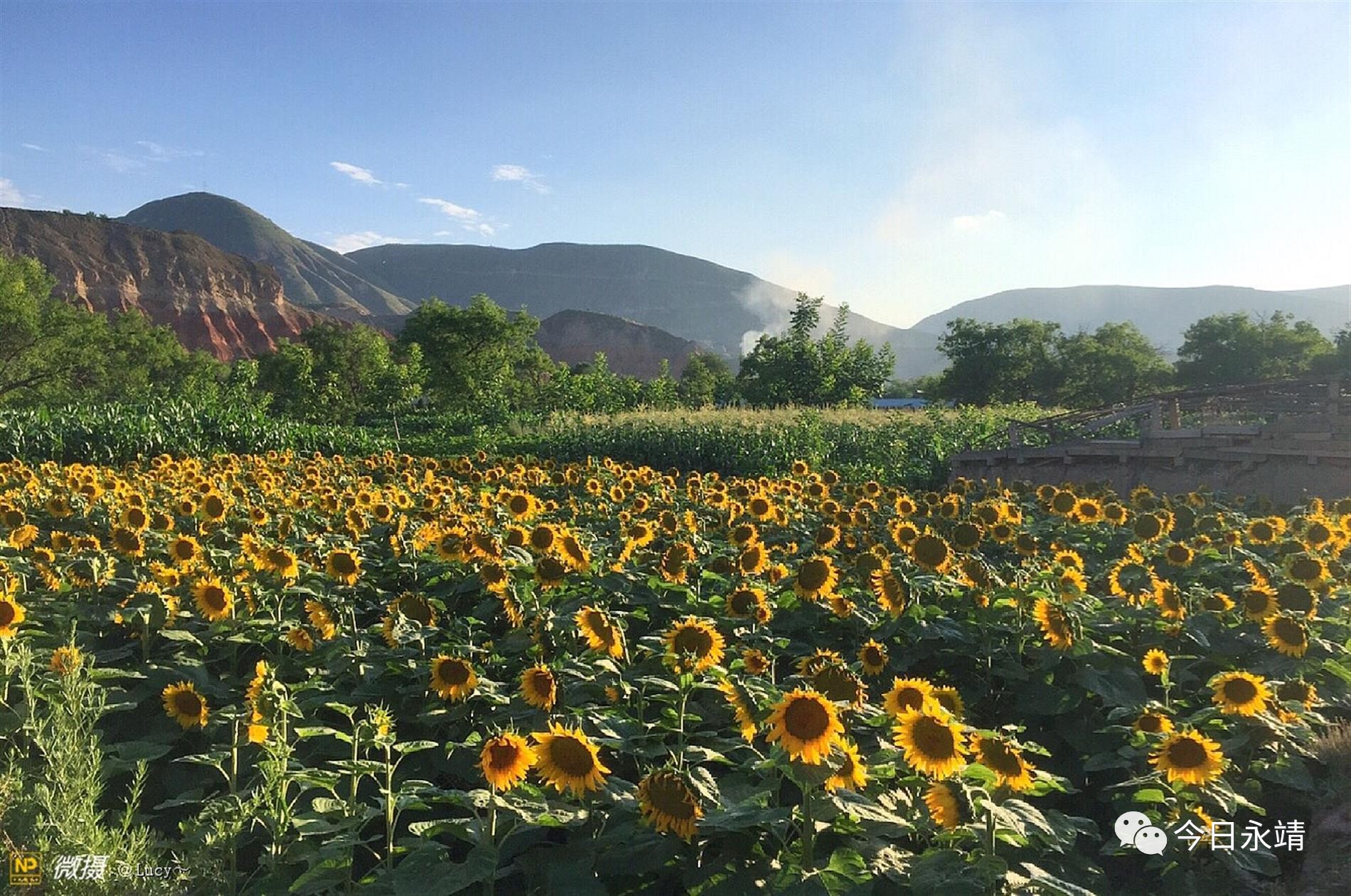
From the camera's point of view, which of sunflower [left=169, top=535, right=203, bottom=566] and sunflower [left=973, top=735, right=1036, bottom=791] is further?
sunflower [left=169, top=535, right=203, bottom=566]

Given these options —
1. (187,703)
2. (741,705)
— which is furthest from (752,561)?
(187,703)

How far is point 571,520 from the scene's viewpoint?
5738 mm

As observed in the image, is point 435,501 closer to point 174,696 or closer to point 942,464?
point 174,696

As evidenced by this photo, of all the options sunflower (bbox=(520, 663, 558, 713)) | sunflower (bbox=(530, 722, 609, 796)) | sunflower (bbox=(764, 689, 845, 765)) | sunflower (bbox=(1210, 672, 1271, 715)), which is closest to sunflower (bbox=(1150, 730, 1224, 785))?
sunflower (bbox=(1210, 672, 1271, 715))

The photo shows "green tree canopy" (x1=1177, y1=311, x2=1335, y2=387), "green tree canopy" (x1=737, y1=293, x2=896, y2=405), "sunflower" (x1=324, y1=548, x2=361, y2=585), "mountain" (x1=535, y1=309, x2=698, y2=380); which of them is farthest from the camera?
"mountain" (x1=535, y1=309, x2=698, y2=380)

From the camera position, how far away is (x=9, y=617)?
314 centimetres

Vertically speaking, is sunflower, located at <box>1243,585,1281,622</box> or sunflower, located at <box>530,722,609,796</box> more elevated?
sunflower, located at <box>1243,585,1281,622</box>

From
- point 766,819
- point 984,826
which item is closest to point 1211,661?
point 984,826

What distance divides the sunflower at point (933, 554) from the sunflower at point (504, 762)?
2.62 metres

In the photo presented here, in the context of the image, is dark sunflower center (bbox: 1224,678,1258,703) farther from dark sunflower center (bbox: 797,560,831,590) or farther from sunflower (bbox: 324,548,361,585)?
sunflower (bbox: 324,548,361,585)

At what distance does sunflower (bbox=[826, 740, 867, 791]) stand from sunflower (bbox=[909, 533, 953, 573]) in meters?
2.07

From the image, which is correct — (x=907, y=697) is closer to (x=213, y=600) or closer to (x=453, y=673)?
(x=453, y=673)

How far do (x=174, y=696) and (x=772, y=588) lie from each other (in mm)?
2541

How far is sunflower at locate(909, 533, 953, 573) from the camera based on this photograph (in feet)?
13.6
